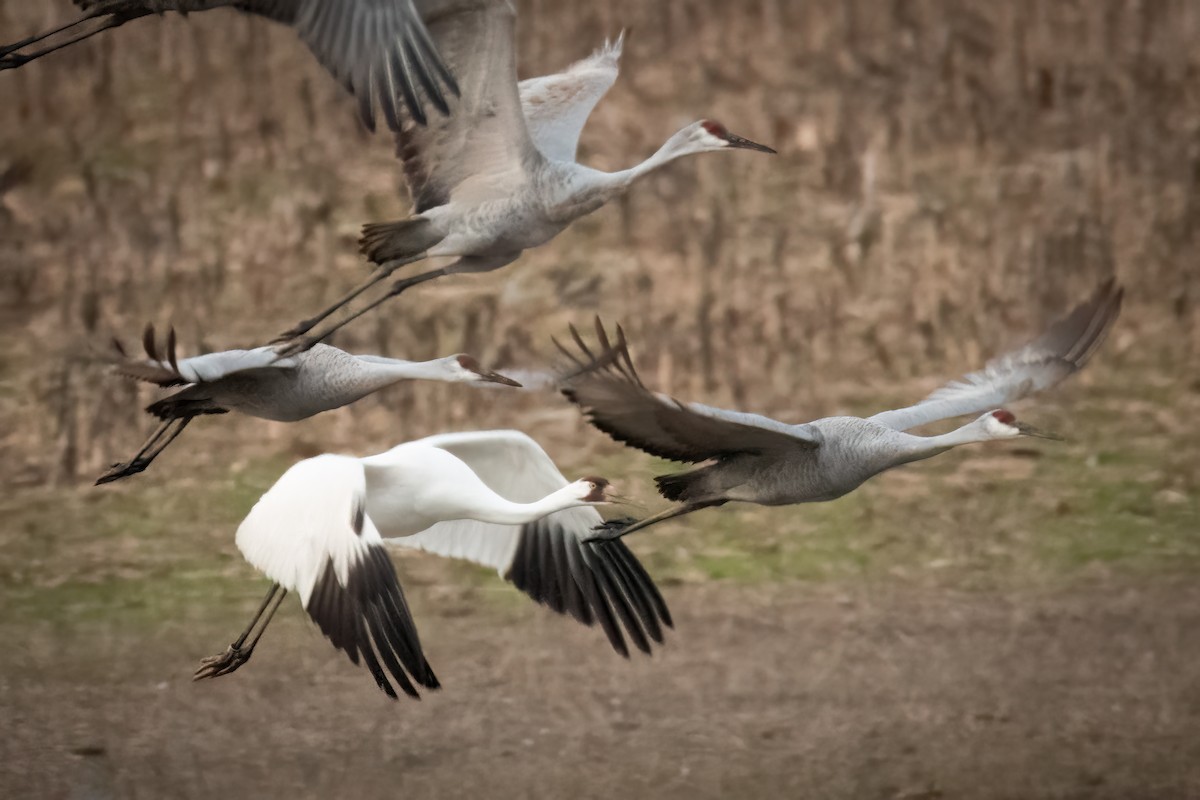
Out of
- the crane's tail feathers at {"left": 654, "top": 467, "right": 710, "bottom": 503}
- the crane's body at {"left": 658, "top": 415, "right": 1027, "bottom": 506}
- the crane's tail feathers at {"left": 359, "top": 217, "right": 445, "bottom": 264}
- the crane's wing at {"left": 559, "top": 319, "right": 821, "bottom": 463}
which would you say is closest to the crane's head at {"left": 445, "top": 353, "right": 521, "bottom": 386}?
the crane's tail feathers at {"left": 359, "top": 217, "right": 445, "bottom": 264}

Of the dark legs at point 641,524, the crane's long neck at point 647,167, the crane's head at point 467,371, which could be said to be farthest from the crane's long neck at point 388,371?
the crane's long neck at point 647,167

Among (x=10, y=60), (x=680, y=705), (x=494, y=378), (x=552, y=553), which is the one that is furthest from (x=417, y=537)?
(x=680, y=705)

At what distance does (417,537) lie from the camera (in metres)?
9.18

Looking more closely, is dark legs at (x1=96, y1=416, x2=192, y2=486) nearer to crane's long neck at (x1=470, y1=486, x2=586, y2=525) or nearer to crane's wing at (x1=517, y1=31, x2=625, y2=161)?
crane's long neck at (x1=470, y1=486, x2=586, y2=525)

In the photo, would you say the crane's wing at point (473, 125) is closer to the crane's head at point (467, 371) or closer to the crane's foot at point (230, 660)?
the crane's head at point (467, 371)

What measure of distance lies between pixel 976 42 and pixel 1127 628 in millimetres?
4751

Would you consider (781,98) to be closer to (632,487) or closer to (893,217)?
(893,217)

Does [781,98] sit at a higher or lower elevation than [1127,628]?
higher

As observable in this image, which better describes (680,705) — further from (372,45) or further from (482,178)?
(372,45)

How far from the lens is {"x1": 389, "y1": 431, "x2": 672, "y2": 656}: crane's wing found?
8.68 m

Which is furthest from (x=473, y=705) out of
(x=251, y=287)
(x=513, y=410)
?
(x=251, y=287)

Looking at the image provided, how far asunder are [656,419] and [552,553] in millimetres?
1857

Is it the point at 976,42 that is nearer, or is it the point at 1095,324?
the point at 1095,324

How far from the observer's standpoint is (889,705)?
446 inches
